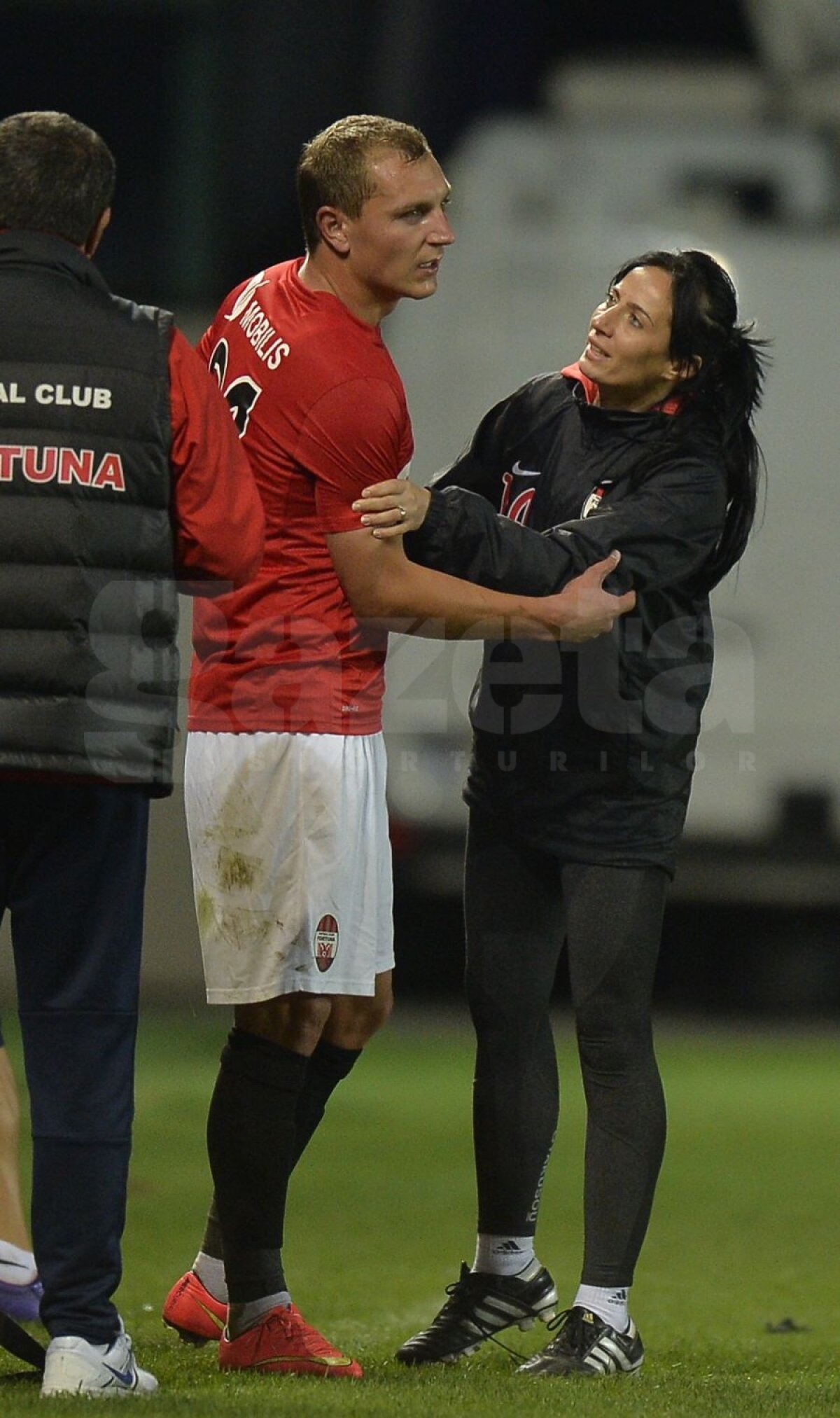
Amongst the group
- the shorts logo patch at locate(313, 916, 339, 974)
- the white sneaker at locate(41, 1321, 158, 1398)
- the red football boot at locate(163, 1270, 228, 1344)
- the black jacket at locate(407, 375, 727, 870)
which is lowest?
the red football boot at locate(163, 1270, 228, 1344)

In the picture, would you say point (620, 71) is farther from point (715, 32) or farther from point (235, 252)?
point (235, 252)

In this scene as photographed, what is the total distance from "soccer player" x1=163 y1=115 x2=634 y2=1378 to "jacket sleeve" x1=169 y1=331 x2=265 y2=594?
0.35 meters

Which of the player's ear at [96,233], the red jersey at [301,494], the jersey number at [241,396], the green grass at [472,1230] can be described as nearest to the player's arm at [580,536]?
the red jersey at [301,494]

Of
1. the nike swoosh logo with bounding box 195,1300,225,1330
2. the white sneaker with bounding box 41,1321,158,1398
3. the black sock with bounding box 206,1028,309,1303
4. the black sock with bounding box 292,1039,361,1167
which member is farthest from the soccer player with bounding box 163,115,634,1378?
the white sneaker with bounding box 41,1321,158,1398

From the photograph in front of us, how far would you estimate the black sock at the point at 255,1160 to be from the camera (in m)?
3.96

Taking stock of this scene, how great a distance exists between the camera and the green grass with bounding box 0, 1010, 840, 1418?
371 centimetres

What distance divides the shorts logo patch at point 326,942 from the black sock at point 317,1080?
0.91ft

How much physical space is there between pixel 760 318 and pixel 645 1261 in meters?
5.36

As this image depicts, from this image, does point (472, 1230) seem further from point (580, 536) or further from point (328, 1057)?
point (580, 536)

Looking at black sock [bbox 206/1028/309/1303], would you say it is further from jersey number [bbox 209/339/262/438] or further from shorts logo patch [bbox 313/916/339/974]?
jersey number [bbox 209/339/262/438]

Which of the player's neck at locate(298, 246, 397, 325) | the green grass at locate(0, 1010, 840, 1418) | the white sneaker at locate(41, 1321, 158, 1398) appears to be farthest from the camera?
the player's neck at locate(298, 246, 397, 325)

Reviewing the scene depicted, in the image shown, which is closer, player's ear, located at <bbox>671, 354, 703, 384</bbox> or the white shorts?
the white shorts

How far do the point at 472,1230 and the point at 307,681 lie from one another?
235cm

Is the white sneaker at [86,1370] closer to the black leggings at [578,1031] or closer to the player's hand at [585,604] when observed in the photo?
the black leggings at [578,1031]
